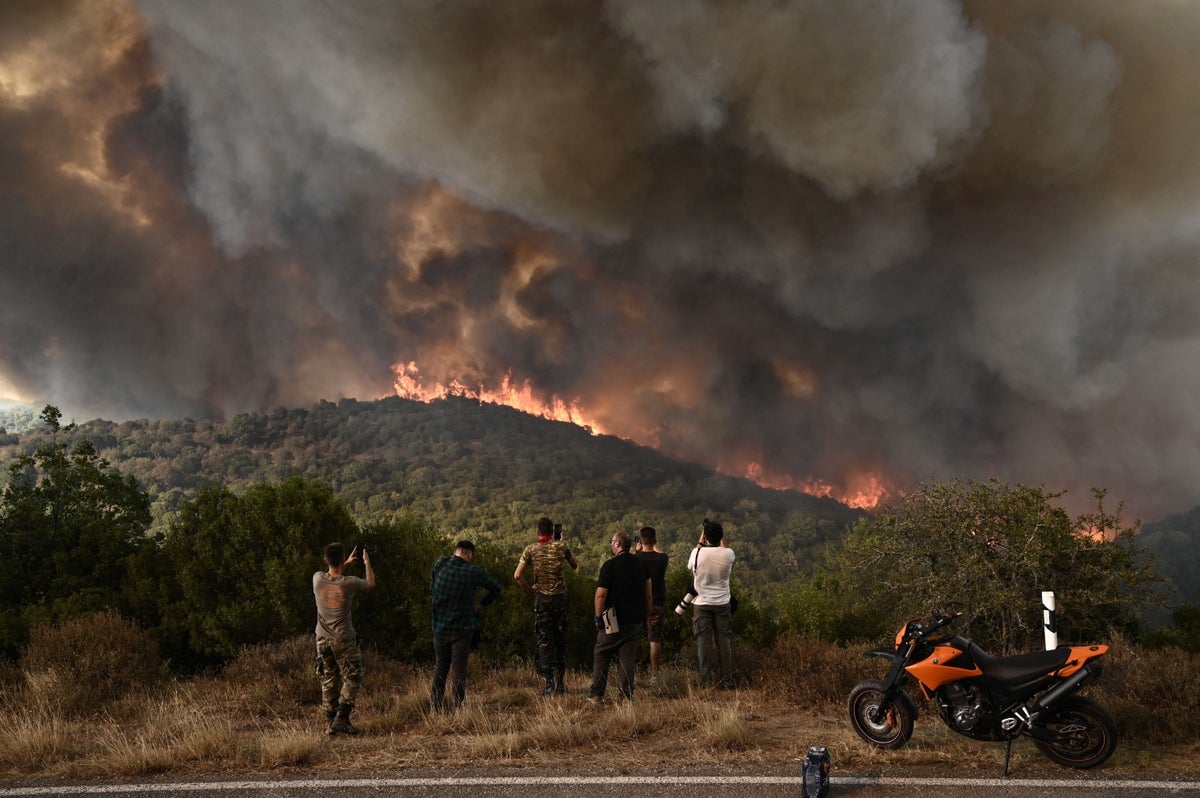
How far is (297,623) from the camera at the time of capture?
20.5 metres

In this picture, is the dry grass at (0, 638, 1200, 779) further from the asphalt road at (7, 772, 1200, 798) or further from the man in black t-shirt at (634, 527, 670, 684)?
the man in black t-shirt at (634, 527, 670, 684)

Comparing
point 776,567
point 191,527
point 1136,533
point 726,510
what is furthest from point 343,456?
point 1136,533

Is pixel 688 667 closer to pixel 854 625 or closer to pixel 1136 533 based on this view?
pixel 1136 533

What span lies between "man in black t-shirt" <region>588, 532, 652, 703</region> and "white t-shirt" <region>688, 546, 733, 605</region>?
0.93 m

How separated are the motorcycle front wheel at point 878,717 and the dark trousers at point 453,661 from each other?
441 cm

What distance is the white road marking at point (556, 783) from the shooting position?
583 cm

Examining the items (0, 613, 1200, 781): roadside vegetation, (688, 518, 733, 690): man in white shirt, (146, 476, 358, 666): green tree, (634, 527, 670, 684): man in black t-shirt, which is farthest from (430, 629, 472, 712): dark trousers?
(146, 476, 358, 666): green tree

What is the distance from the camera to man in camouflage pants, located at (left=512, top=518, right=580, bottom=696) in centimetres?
970

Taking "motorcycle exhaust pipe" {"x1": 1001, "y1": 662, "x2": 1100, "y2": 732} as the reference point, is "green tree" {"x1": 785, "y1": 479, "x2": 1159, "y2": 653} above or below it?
above

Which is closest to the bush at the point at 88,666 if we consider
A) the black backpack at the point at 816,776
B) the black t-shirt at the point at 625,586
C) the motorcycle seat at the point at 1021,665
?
the black t-shirt at the point at 625,586

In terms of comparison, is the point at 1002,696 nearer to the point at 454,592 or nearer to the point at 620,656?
the point at 620,656

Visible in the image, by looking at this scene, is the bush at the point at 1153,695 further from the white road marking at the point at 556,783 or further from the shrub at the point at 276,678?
the shrub at the point at 276,678

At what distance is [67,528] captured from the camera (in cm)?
2880

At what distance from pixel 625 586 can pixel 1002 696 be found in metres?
4.25
